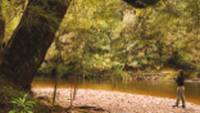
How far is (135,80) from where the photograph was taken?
144ft

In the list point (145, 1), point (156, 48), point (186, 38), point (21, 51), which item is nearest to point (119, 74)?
point (145, 1)

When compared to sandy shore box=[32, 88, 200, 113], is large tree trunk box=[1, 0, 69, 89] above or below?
above

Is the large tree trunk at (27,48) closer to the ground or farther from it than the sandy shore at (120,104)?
farther from it

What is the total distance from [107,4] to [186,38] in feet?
87.8

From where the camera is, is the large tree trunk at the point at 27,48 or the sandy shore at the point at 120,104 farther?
the sandy shore at the point at 120,104

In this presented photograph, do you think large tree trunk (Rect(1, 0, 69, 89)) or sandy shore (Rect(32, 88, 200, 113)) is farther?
sandy shore (Rect(32, 88, 200, 113))

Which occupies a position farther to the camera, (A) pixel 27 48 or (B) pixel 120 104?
(B) pixel 120 104

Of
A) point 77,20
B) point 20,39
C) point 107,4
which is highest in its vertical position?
point 107,4

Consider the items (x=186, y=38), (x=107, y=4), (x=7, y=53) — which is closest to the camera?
(x=7, y=53)

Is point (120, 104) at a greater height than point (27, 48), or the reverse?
point (27, 48)

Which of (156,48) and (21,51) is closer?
(21,51)

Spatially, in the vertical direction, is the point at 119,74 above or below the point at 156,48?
below

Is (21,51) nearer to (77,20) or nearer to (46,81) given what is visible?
(77,20)

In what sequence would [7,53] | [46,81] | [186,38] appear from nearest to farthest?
1. [7,53]
2. [46,81]
3. [186,38]
